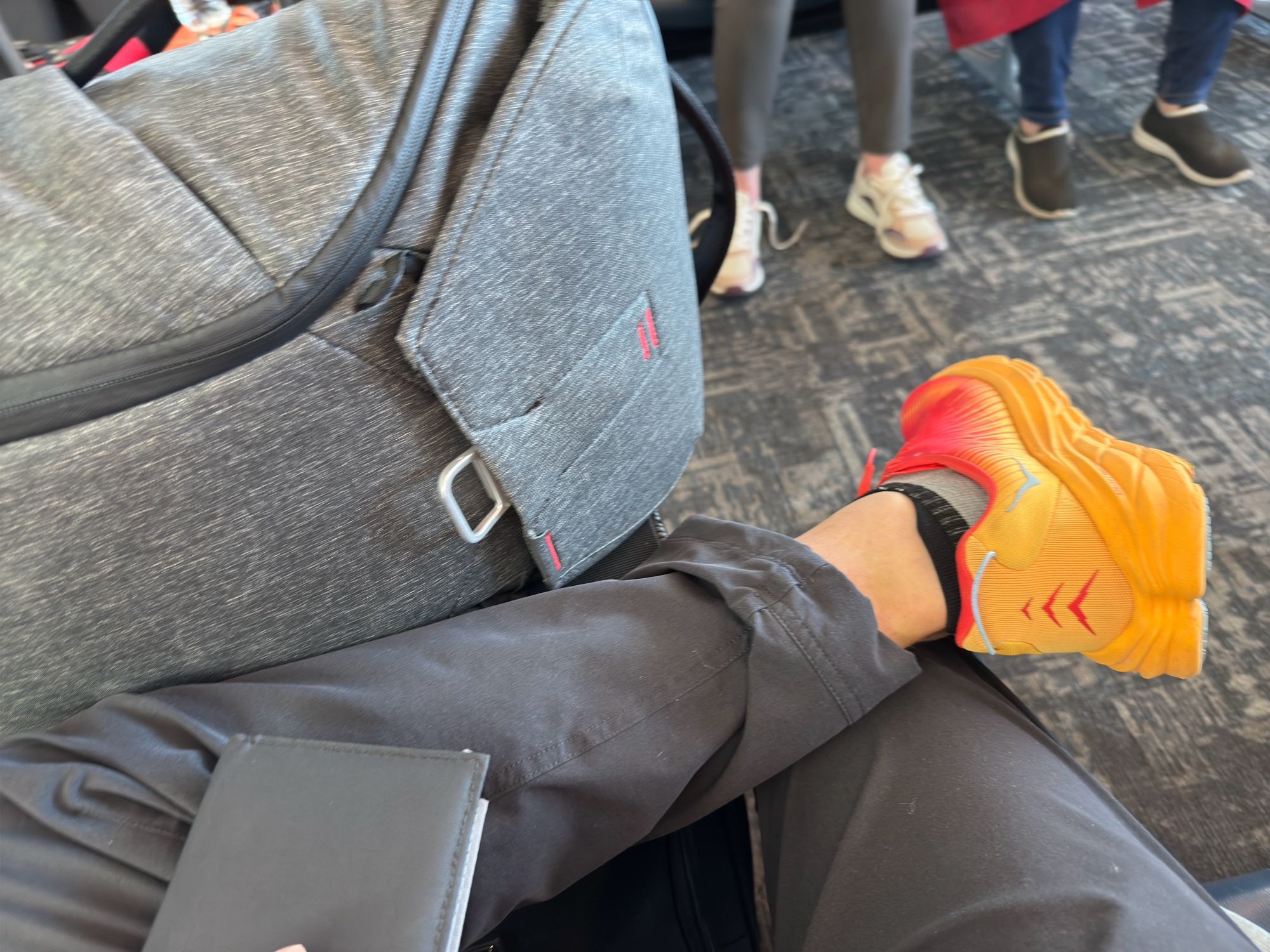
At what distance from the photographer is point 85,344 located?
1.43 feet

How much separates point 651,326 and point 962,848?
1.42ft

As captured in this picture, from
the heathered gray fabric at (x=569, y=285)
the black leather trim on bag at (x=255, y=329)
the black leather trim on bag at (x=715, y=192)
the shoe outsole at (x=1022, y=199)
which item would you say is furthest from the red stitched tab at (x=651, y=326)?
the shoe outsole at (x=1022, y=199)

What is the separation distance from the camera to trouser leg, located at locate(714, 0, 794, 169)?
1.18 meters

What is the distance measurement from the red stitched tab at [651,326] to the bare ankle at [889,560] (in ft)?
0.67

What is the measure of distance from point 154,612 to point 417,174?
1.01 feet

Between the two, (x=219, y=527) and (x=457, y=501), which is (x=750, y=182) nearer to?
(x=457, y=501)

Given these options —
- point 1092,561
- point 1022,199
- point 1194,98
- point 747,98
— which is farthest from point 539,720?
point 1194,98

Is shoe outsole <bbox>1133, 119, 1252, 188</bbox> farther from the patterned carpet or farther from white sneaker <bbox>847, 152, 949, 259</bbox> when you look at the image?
white sneaker <bbox>847, 152, 949, 259</bbox>

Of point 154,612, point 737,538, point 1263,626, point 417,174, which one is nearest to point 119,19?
point 417,174

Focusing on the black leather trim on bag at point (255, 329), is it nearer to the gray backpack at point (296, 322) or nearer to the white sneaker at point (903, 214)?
the gray backpack at point (296, 322)

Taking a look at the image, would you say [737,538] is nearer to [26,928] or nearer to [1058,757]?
[1058,757]

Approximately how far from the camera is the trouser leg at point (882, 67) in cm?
121

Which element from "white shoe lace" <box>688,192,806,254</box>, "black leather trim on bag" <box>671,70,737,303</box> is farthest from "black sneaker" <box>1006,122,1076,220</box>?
"black leather trim on bag" <box>671,70,737,303</box>

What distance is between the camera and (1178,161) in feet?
4.32
